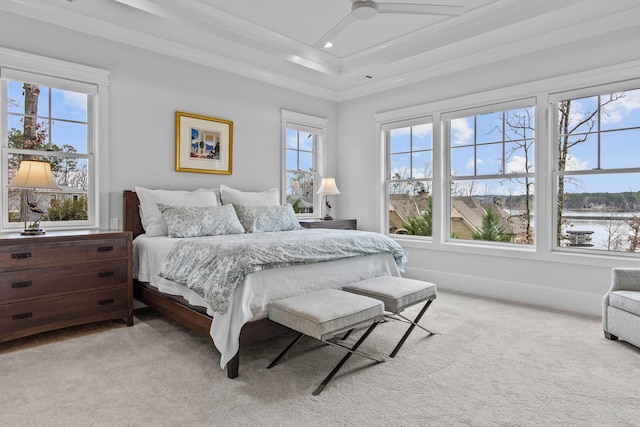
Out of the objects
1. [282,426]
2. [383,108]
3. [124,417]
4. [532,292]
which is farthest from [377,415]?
[383,108]

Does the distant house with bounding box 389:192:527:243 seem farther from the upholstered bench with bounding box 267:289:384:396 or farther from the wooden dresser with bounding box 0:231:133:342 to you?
the wooden dresser with bounding box 0:231:133:342

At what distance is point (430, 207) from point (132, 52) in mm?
→ 3803

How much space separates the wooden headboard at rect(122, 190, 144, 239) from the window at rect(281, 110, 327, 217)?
6.23 ft

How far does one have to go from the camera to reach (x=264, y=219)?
3887mm

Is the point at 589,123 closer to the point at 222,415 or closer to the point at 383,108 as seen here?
the point at 383,108

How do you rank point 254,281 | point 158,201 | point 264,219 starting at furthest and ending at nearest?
point 264,219 < point 158,201 < point 254,281

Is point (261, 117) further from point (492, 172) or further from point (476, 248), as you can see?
point (476, 248)

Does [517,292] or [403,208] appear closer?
[517,292]

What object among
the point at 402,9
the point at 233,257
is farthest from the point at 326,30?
the point at 233,257

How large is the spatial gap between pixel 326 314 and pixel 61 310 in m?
2.12

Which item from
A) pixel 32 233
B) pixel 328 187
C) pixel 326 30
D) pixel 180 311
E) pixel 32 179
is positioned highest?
pixel 326 30

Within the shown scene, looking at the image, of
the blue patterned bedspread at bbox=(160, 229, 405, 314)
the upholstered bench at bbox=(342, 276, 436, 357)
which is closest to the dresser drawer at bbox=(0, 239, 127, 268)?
the blue patterned bedspread at bbox=(160, 229, 405, 314)

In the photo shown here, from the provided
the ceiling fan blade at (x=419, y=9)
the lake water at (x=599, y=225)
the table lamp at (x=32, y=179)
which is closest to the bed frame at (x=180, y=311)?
the table lamp at (x=32, y=179)

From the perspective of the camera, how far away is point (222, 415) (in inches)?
73.8
